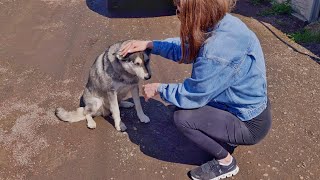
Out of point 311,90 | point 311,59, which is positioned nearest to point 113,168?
point 311,90

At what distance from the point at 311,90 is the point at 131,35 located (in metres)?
2.85

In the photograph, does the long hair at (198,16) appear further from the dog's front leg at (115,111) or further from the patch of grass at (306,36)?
the patch of grass at (306,36)

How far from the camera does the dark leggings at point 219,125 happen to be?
312cm

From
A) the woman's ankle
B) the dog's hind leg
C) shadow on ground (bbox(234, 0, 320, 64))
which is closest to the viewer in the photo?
the woman's ankle

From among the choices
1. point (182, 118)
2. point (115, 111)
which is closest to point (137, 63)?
point (115, 111)

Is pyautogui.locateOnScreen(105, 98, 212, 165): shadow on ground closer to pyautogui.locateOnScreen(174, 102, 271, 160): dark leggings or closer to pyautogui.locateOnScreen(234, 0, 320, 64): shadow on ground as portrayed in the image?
pyautogui.locateOnScreen(174, 102, 271, 160): dark leggings

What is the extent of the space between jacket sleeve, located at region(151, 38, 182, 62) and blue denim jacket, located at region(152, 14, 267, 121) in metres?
0.50

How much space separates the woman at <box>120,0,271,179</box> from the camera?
2.71 m

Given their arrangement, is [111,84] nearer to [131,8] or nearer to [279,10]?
[131,8]

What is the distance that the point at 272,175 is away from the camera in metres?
3.50

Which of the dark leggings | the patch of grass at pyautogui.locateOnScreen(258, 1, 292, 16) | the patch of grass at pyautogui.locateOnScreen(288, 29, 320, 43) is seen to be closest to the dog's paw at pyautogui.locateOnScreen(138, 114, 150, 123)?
the dark leggings

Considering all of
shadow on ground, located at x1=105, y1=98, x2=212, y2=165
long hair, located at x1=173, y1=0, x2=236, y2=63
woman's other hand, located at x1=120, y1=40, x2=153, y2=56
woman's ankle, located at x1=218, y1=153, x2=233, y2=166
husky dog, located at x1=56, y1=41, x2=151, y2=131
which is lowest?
shadow on ground, located at x1=105, y1=98, x2=212, y2=165

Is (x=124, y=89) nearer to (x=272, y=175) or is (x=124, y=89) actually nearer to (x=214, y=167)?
(x=214, y=167)

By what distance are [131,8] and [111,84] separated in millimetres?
3502
